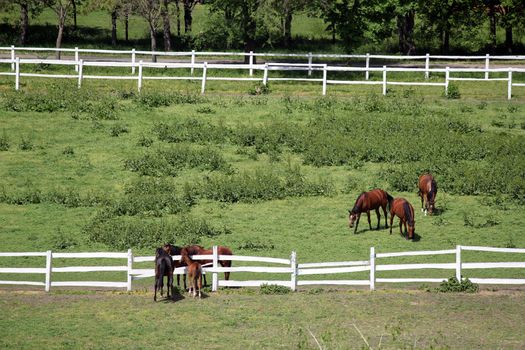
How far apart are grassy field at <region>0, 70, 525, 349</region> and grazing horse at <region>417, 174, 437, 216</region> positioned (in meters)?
0.45

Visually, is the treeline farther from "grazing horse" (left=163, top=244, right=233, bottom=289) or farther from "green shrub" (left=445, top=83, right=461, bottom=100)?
"grazing horse" (left=163, top=244, right=233, bottom=289)

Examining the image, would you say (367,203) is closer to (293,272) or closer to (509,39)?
(293,272)

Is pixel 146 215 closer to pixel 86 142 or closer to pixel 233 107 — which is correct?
pixel 86 142

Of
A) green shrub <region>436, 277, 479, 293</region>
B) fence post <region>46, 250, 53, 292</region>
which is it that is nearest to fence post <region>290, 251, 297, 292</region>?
green shrub <region>436, 277, 479, 293</region>

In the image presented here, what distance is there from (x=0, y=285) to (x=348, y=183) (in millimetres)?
12798

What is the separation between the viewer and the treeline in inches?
2032

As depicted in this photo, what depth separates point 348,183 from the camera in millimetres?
33812

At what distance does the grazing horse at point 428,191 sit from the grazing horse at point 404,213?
5.15 feet

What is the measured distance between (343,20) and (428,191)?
24.9 m

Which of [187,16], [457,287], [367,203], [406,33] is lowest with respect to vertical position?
[457,287]

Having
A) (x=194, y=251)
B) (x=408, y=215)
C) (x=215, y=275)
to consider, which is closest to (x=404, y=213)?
(x=408, y=215)

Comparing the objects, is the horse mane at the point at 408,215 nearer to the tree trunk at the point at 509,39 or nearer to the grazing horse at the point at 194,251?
the grazing horse at the point at 194,251

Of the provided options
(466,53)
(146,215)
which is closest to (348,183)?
(146,215)

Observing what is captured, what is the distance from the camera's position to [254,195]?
107ft
